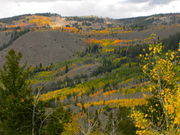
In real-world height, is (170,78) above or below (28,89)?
above

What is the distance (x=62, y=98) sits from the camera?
644ft

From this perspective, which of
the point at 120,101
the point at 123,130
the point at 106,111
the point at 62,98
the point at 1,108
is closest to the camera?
the point at 1,108

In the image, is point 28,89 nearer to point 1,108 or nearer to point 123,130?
point 1,108

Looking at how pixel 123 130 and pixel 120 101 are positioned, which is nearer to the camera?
pixel 123 130

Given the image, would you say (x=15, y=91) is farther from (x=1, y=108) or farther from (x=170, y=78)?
(x=170, y=78)

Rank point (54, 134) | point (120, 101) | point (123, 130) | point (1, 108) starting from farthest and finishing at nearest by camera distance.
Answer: point (120, 101) < point (123, 130) < point (54, 134) < point (1, 108)

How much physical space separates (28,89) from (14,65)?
2821mm

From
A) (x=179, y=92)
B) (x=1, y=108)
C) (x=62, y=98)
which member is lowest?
(x=62, y=98)

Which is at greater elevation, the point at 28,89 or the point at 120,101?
the point at 28,89

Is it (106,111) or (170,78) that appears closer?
(170,78)

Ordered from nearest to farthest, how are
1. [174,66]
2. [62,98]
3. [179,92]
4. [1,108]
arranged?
[179,92] → [174,66] → [1,108] → [62,98]

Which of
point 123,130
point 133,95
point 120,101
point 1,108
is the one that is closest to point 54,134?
point 1,108

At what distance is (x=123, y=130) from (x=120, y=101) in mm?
94152

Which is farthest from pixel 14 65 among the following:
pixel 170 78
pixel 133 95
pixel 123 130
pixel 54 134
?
pixel 133 95
